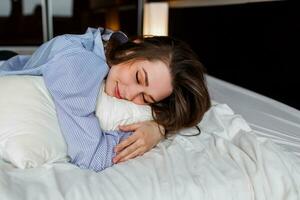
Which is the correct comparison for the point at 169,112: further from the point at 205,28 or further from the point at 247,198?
the point at 205,28

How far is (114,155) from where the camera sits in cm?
90

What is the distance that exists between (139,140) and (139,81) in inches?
6.8

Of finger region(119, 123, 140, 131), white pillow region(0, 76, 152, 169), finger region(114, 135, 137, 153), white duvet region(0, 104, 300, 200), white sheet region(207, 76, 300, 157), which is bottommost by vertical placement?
white sheet region(207, 76, 300, 157)

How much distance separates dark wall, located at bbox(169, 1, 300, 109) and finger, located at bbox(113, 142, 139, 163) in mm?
953

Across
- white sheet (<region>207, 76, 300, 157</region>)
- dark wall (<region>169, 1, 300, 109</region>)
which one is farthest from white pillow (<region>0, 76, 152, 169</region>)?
dark wall (<region>169, 1, 300, 109</region>)

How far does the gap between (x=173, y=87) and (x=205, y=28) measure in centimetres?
144

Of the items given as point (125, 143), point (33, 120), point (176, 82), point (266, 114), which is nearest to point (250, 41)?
point (266, 114)

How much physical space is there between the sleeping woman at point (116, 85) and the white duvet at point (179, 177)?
5 cm

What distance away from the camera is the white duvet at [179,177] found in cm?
73

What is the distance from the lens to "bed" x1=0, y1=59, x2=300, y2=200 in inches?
28.7

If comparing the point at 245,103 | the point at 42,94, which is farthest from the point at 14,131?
the point at 245,103

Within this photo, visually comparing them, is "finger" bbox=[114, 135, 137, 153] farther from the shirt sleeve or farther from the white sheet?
the white sheet

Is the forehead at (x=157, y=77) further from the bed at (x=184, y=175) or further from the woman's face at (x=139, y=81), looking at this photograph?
the bed at (x=184, y=175)

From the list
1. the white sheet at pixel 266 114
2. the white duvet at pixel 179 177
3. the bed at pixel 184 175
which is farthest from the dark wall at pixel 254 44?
the white duvet at pixel 179 177
